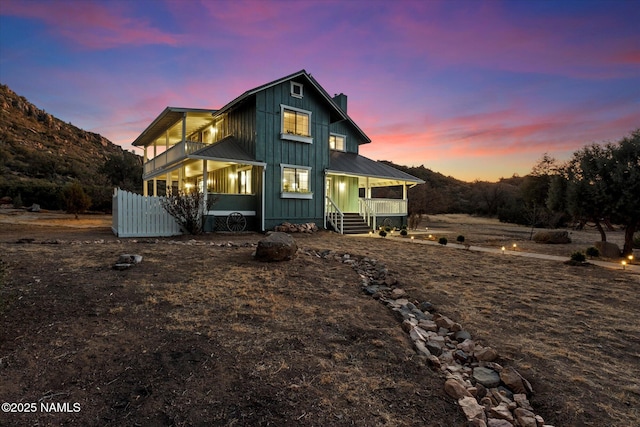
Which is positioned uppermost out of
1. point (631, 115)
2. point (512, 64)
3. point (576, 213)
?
point (512, 64)

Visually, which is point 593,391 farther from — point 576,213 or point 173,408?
point 576,213

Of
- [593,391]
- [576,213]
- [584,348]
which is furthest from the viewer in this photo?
[576,213]

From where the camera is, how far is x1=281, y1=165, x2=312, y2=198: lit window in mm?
15055

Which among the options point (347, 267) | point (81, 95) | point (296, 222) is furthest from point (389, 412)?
point (81, 95)

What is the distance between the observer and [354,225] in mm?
16875

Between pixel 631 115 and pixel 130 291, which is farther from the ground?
pixel 631 115

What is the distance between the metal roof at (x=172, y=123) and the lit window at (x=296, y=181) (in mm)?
5022

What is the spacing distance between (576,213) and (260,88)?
1329cm

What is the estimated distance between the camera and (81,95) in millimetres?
25094

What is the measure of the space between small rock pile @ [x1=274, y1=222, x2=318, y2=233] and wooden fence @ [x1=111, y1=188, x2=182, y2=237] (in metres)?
4.39

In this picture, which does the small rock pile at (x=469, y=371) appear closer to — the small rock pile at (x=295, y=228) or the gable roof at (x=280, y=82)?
the small rock pile at (x=295, y=228)

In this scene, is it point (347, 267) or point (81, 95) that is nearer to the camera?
point (347, 267)

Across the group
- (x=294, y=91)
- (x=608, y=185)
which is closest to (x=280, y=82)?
(x=294, y=91)

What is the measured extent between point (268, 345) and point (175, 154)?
1456cm
